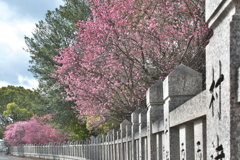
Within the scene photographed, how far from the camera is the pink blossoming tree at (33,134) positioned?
42.2 meters

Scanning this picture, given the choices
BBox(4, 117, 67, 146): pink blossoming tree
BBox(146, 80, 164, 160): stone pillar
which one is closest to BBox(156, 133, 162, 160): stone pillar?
BBox(146, 80, 164, 160): stone pillar

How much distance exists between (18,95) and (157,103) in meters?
71.7

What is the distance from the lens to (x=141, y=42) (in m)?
11.8

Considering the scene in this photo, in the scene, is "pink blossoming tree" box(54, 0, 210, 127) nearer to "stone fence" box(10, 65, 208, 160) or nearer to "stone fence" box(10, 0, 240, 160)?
"stone fence" box(10, 65, 208, 160)

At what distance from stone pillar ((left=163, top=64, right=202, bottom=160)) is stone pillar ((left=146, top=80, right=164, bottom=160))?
3.44 feet

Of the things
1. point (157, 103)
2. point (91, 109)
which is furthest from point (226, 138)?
point (91, 109)

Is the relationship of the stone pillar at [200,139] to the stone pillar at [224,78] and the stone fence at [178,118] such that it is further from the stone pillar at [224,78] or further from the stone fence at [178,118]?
the stone pillar at [224,78]

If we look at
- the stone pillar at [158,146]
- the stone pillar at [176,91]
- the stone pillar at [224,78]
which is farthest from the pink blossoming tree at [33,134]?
the stone pillar at [224,78]

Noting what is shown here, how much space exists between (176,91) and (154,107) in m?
1.73

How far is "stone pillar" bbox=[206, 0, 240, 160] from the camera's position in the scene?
85.7 inches

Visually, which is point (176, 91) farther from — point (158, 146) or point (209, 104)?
point (158, 146)

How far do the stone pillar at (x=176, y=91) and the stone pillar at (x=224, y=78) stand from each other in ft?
4.11

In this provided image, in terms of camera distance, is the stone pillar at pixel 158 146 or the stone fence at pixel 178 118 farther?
the stone pillar at pixel 158 146

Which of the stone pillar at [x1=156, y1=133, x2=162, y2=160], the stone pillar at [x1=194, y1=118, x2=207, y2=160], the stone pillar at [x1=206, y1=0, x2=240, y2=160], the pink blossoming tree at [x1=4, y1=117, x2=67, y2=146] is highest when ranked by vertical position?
the stone pillar at [x1=206, y1=0, x2=240, y2=160]
